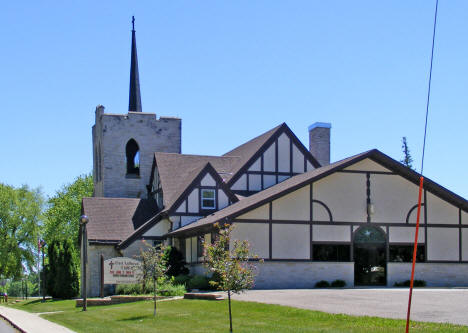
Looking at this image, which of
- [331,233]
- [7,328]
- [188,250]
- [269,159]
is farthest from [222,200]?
[7,328]

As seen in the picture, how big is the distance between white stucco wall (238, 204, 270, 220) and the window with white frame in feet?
20.3

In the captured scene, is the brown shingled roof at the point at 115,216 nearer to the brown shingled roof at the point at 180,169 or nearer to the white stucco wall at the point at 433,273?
the brown shingled roof at the point at 180,169

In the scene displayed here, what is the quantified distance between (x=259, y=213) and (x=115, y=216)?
12.5m

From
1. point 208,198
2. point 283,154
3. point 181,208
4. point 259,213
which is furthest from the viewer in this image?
point 283,154

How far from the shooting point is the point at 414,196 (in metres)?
33.7

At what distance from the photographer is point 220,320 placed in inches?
758

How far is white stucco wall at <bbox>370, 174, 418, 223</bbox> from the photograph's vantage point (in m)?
33.2

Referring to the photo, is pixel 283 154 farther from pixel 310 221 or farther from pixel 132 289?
pixel 132 289

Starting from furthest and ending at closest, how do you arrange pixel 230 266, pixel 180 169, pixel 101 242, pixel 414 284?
pixel 180 169 < pixel 101 242 < pixel 414 284 < pixel 230 266

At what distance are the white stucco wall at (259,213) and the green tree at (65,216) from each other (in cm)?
4307

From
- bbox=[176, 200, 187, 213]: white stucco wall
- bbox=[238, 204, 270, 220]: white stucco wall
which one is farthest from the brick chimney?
bbox=[238, 204, 270, 220]: white stucco wall

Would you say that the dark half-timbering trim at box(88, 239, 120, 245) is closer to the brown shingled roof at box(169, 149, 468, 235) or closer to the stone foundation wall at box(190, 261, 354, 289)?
the brown shingled roof at box(169, 149, 468, 235)

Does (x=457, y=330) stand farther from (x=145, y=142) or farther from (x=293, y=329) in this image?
(x=145, y=142)

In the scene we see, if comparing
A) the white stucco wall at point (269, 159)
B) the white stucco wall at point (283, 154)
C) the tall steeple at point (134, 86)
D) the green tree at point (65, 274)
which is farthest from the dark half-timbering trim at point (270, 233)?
the tall steeple at point (134, 86)
